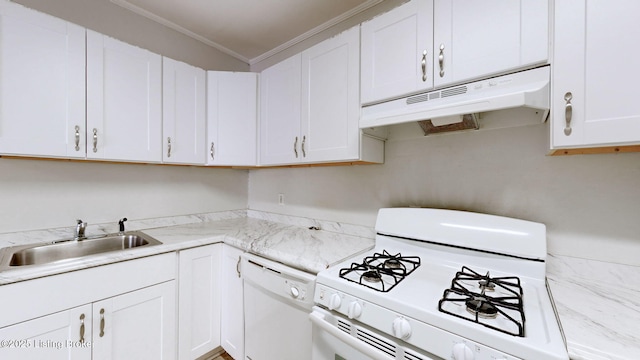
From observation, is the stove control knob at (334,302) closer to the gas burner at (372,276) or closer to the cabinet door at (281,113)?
the gas burner at (372,276)

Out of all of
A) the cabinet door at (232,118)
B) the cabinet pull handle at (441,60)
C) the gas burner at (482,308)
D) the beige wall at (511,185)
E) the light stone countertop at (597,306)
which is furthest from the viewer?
the cabinet door at (232,118)

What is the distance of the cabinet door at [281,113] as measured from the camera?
1.79 meters

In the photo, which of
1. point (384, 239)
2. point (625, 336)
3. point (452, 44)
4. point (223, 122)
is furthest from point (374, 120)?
point (223, 122)

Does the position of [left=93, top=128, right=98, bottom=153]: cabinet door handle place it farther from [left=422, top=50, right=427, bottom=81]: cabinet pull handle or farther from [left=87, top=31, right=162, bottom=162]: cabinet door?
[left=422, top=50, right=427, bottom=81]: cabinet pull handle

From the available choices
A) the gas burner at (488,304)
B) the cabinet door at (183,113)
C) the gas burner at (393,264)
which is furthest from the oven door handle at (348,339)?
the cabinet door at (183,113)

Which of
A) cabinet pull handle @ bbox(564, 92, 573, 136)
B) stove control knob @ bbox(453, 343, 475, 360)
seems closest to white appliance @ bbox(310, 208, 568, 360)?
stove control knob @ bbox(453, 343, 475, 360)

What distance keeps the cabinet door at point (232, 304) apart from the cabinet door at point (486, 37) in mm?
1618

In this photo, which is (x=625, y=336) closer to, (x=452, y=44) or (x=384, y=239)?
(x=384, y=239)

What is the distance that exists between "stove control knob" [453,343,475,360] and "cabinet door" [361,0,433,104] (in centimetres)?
105

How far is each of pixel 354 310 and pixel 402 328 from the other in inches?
7.4

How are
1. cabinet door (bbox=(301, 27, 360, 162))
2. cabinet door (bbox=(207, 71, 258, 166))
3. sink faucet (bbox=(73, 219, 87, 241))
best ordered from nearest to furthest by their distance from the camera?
cabinet door (bbox=(301, 27, 360, 162)), sink faucet (bbox=(73, 219, 87, 241)), cabinet door (bbox=(207, 71, 258, 166))

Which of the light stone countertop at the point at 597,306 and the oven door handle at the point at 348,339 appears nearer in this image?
the light stone countertop at the point at 597,306

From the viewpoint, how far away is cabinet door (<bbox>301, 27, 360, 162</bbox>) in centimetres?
147

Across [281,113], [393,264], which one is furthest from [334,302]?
[281,113]
